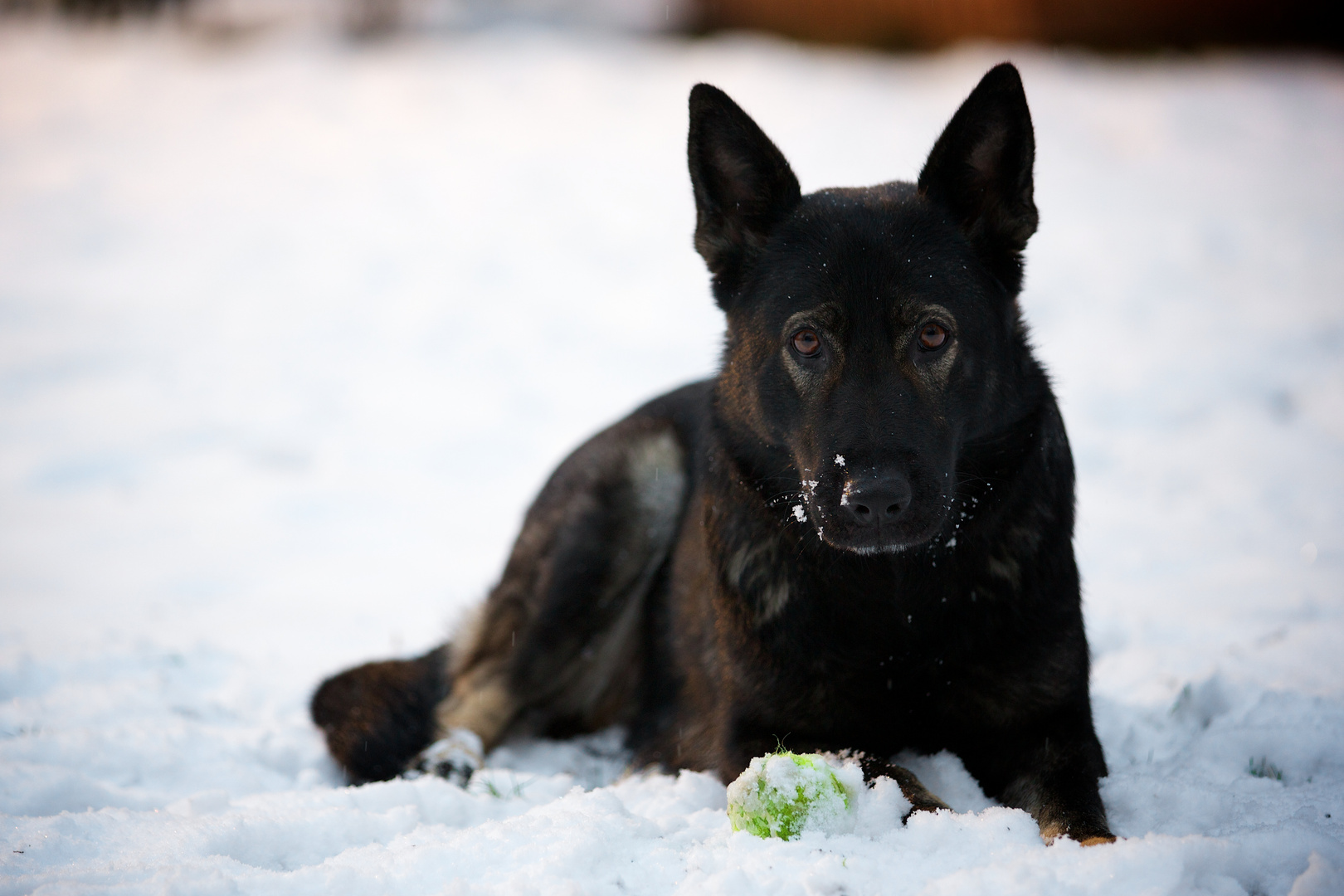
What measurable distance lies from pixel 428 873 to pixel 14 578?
15.4 feet

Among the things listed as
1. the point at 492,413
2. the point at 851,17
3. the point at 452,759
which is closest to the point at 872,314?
the point at 452,759

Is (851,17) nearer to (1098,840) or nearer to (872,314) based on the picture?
(872,314)

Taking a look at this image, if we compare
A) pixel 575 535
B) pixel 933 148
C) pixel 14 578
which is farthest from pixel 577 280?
pixel 933 148

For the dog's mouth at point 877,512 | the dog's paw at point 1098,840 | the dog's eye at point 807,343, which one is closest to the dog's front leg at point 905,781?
the dog's paw at point 1098,840

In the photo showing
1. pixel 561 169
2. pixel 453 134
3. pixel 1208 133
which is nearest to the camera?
pixel 1208 133

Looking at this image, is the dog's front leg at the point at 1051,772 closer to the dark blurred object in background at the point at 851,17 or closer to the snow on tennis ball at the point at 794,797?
the snow on tennis ball at the point at 794,797

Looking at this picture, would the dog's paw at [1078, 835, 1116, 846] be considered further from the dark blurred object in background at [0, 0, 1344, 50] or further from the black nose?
the dark blurred object in background at [0, 0, 1344, 50]

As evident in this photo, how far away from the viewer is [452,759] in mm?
3344

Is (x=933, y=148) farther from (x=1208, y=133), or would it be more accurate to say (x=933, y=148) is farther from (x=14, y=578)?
(x=1208, y=133)

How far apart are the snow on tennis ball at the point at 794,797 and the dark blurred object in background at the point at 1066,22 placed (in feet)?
40.1

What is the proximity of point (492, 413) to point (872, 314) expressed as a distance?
18.5 ft

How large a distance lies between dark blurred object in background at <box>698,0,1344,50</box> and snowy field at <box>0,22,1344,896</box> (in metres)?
0.42

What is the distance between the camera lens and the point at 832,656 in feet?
8.63

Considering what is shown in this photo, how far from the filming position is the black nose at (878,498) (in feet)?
7.48
